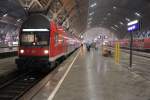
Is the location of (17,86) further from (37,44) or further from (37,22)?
(37,22)

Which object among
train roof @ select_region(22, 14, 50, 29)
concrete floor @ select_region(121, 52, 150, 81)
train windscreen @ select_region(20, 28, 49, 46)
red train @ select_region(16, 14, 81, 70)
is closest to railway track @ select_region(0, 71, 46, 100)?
red train @ select_region(16, 14, 81, 70)

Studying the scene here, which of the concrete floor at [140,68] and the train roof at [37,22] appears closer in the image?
the concrete floor at [140,68]

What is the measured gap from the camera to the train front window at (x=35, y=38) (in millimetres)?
18078

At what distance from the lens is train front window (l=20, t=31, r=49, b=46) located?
18078 mm

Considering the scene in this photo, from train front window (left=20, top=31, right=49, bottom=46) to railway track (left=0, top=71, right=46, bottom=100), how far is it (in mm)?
2082

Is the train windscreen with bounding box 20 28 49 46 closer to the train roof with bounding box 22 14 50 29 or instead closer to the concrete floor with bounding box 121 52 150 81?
the train roof with bounding box 22 14 50 29

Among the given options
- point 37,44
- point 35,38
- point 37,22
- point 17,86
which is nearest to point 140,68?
point 37,44

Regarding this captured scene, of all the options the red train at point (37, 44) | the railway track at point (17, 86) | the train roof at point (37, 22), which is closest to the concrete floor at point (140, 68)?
the red train at point (37, 44)

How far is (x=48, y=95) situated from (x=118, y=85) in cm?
323

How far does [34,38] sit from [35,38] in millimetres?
58

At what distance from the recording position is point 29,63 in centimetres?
1744

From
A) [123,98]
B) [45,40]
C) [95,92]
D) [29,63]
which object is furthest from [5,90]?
[123,98]

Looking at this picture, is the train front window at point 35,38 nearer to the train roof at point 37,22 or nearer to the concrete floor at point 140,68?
the train roof at point 37,22

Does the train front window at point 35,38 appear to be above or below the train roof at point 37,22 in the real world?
below
